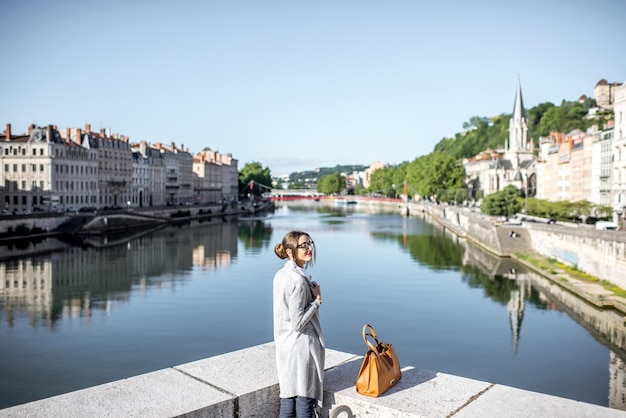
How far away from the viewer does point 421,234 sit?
2152 inches

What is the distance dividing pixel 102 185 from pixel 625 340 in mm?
60120

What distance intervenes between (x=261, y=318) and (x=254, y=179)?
112 metres

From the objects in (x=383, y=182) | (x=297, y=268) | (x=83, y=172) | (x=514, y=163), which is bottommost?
(x=297, y=268)

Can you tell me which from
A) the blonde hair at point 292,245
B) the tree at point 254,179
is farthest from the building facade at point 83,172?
the blonde hair at point 292,245

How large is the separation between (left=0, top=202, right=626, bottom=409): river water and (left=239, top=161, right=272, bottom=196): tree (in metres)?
90.4

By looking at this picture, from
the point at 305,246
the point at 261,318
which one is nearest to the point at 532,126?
the point at 261,318

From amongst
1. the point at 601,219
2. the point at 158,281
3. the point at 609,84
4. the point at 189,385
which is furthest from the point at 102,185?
the point at 609,84

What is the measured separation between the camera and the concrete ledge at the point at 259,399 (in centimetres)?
354

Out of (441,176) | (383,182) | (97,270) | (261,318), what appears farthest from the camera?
(383,182)

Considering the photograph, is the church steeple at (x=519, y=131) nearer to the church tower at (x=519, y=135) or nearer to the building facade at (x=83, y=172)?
the church tower at (x=519, y=135)

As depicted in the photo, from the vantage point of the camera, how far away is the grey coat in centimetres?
380

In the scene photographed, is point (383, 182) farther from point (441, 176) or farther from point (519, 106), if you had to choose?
point (441, 176)

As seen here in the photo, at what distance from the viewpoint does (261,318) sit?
20047 mm

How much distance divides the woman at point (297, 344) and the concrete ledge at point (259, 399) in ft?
0.61
